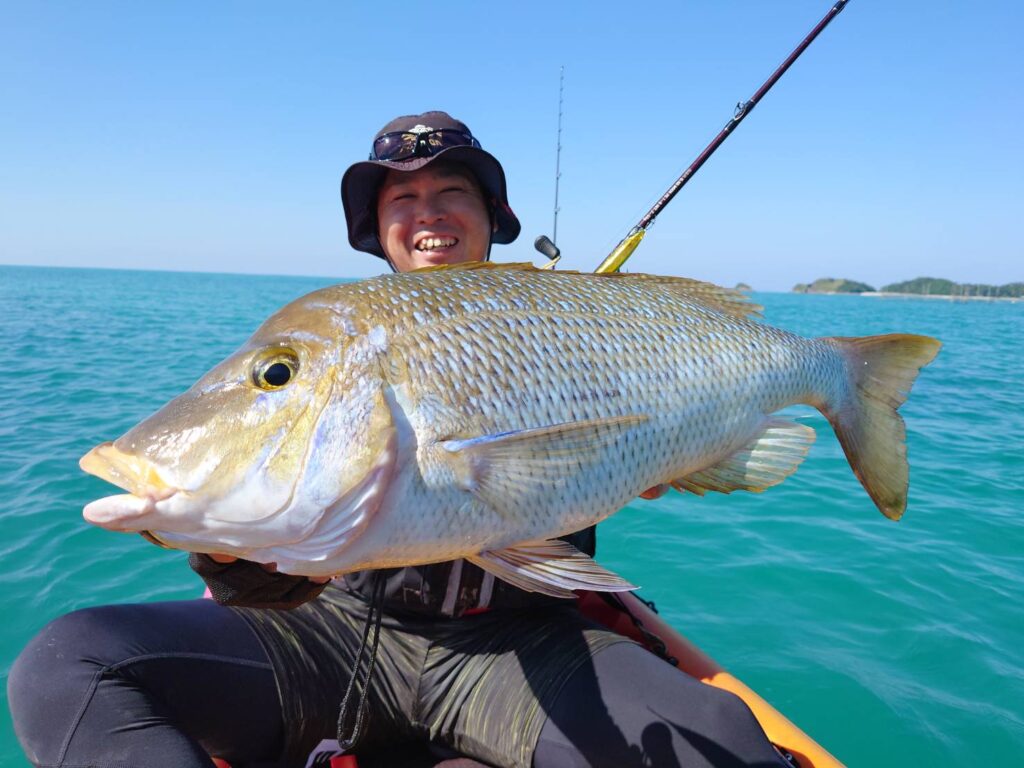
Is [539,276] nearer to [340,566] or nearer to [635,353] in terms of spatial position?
→ [635,353]

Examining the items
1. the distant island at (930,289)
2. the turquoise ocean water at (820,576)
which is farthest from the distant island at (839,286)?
the turquoise ocean water at (820,576)

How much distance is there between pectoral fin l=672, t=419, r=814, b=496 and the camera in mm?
1947

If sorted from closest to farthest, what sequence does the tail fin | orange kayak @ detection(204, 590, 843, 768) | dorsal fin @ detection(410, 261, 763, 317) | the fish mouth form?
the fish mouth → dorsal fin @ detection(410, 261, 763, 317) → the tail fin → orange kayak @ detection(204, 590, 843, 768)

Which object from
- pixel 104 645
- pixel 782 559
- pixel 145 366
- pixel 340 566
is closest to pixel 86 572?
pixel 104 645

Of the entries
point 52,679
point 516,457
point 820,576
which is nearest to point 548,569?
point 516,457

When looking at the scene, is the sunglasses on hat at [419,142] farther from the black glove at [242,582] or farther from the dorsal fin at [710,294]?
the black glove at [242,582]

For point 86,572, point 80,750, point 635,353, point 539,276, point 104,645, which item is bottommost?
point 86,572

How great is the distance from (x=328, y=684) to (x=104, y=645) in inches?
28.3

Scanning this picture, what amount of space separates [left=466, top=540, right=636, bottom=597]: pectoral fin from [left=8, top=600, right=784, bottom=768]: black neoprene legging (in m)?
0.75

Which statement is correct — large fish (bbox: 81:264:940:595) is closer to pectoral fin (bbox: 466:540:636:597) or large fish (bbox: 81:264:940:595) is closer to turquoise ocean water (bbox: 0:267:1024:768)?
pectoral fin (bbox: 466:540:636:597)

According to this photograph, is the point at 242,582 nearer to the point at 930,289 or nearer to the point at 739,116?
the point at 739,116

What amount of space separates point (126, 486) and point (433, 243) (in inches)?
67.5

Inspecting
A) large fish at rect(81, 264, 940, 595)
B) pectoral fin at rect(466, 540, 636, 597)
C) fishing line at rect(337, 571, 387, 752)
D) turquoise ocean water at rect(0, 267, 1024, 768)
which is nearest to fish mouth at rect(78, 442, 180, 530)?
large fish at rect(81, 264, 940, 595)

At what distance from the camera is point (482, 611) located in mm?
2320
